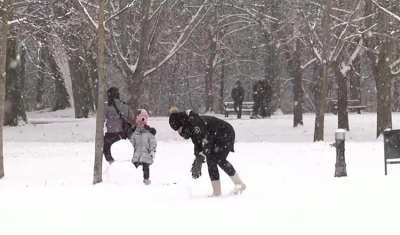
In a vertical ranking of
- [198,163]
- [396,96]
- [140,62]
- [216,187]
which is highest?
[140,62]

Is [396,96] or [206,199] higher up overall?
[396,96]

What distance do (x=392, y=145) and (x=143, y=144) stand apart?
14.4 feet

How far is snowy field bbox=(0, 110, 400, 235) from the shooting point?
6.20 m

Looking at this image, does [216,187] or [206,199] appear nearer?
[206,199]

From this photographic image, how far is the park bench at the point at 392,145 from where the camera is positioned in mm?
10477

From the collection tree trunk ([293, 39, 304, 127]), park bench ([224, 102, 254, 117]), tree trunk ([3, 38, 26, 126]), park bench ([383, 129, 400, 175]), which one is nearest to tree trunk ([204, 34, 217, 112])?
park bench ([224, 102, 254, 117])

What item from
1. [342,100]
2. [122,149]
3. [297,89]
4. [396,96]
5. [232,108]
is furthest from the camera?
[396,96]

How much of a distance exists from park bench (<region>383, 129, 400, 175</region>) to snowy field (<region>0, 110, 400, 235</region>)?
0.27m

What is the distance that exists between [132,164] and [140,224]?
3645 mm

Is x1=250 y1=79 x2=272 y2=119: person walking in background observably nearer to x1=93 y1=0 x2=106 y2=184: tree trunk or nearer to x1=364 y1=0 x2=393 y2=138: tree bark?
x1=364 y1=0 x2=393 y2=138: tree bark

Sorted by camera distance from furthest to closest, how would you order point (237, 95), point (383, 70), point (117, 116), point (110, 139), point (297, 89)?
point (237, 95)
point (297, 89)
point (383, 70)
point (110, 139)
point (117, 116)

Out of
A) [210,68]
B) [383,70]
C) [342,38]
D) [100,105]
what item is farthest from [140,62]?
[210,68]

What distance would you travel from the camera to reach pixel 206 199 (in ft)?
25.8

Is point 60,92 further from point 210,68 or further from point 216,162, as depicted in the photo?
point 216,162
